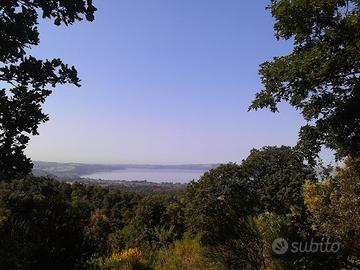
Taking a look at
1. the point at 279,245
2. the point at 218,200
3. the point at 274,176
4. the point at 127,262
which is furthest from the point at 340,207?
the point at 274,176

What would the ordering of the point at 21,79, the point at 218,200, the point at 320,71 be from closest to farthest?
the point at 21,79
the point at 320,71
the point at 218,200

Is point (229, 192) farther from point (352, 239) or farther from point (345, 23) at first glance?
point (345, 23)

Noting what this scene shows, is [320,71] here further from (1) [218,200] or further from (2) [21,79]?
(1) [218,200]

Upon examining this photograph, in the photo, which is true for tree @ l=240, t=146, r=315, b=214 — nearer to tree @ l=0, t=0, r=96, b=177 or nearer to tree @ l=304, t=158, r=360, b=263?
tree @ l=304, t=158, r=360, b=263

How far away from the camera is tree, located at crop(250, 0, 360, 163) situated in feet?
31.6

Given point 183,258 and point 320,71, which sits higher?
point 320,71

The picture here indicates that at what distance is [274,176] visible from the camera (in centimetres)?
4303

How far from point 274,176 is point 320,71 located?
3462cm

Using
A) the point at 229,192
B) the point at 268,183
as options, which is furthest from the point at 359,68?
the point at 268,183

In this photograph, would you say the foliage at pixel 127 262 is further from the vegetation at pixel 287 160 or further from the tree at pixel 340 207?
the tree at pixel 340 207

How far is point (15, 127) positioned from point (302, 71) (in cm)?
684

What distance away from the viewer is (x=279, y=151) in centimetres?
4569

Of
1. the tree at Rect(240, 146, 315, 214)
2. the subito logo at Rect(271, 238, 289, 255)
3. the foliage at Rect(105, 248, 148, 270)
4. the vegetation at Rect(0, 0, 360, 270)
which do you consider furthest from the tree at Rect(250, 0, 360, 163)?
the tree at Rect(240, 146, 315, 214)

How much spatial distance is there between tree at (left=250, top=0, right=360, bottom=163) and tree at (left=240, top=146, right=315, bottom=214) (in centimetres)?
2720
